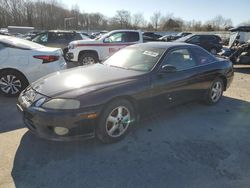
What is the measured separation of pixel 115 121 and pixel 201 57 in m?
2.59

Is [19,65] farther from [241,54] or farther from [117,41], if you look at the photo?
[241,54]

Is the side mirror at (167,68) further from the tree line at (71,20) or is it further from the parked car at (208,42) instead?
the tree line at (71,20)

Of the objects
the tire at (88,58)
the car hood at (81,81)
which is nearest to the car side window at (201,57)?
the car hood at (81,81)

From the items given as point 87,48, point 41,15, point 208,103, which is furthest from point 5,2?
point 208,103

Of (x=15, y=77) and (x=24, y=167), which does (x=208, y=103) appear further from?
(x=15, y=77)

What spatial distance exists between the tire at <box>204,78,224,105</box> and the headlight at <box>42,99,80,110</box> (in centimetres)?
313

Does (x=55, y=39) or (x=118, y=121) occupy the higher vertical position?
(x=55, y=39)

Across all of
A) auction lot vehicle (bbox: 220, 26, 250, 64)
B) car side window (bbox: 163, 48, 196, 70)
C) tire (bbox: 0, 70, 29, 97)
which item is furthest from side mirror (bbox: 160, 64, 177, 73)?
auction lot vehicle (bbox: 220, 26, 250, 64)

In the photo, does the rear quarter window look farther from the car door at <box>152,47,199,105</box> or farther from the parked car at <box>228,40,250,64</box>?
the car door at <box>152,47,199,105</box>

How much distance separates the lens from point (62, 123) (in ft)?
9.91

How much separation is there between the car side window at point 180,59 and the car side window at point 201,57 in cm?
16

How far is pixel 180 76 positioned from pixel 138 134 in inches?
53.7

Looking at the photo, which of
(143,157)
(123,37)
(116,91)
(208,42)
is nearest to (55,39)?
(123,37)

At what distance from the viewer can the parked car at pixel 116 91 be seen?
310cm
